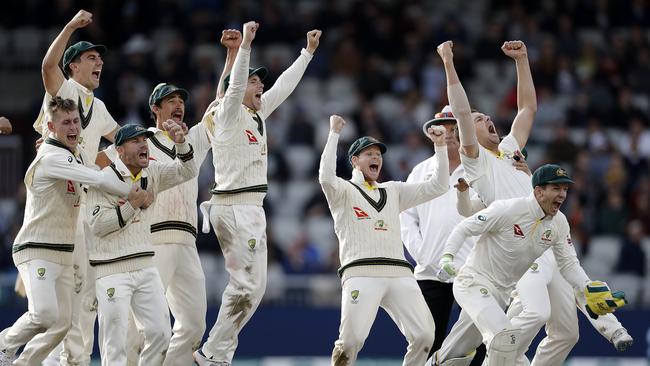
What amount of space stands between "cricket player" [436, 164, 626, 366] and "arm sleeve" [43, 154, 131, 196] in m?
2.81

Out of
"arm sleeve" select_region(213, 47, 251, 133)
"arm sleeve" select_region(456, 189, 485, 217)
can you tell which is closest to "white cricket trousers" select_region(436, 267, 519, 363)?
"arm sleeve" select_region(456, 189, 485, 217)

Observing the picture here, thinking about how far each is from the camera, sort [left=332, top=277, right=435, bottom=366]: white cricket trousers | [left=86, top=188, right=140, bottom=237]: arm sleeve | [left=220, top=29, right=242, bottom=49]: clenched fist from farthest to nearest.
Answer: [left=220, top=29, right=242, bottom=49]: clenched fist → [left=332, top=277, right=435, bottom=366]: white cricket trousers → [left=86, top=188, right=140, bottom=237]: arm sleeve

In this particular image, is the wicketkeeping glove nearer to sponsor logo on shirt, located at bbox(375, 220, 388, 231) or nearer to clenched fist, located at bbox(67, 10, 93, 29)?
sponsor logo on shirt, located at bbox(375, 220, 388, 231)

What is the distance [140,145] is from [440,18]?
43.6 ft

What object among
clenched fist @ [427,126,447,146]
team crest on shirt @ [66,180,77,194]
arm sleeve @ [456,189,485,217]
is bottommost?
arm sleeve @ [456,189,485,217]

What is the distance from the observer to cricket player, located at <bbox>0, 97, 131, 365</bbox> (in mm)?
11664

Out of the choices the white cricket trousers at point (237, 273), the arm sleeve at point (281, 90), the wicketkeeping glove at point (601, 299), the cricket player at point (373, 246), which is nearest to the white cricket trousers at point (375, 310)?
the cricket player at point (373, 246)

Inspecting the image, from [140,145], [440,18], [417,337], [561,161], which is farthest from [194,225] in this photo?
[440,18]

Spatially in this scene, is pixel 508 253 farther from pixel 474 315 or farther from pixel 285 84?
pixel 285 84

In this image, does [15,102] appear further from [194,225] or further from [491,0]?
[194,225]

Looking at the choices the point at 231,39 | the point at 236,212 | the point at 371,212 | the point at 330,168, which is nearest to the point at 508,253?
the point at 371,212

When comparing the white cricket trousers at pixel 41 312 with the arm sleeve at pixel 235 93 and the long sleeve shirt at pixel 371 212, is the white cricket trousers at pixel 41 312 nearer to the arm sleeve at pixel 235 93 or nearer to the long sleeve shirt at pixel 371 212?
the arm sleeve at pixel 235 93

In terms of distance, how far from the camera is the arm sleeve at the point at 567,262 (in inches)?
489

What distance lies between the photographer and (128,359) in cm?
1260
